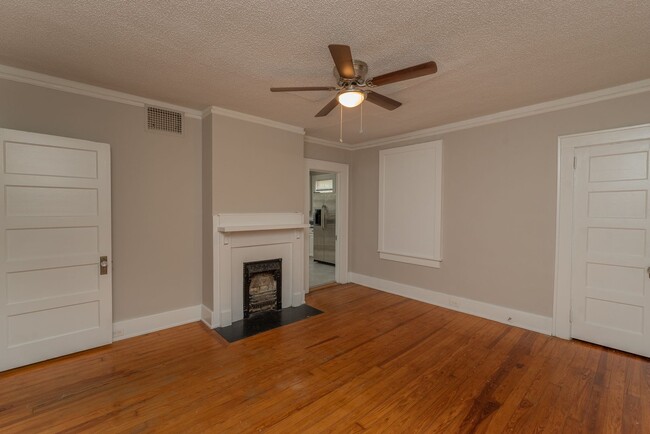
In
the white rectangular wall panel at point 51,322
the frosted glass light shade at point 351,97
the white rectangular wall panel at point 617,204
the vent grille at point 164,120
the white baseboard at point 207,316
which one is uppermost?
the vent grille at point 164,120

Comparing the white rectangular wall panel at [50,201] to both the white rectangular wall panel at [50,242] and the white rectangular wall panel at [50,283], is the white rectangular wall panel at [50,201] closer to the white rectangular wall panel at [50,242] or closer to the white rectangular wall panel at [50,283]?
the white rectangular wall panel at [50,242]

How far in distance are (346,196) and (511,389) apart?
3871 millimetres

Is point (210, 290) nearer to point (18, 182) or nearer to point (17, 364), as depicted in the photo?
point (17, 364)

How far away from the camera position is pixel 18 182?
2576 millimetres

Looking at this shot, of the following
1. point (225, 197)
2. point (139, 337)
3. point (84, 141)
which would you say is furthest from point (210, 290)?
point (84, 141)

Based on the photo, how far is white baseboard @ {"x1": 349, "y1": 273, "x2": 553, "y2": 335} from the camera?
11.3 feet

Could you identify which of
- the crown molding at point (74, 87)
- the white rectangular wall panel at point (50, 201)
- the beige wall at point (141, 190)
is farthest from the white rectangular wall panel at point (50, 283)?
the crown molding at point (74, 87)

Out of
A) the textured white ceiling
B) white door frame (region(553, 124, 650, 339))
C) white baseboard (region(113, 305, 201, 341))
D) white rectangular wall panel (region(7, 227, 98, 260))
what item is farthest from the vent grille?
white door frame (region(553, 124, 650, 339))

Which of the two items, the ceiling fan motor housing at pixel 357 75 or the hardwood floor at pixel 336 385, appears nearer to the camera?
the hardwood floor at pixel 336 385

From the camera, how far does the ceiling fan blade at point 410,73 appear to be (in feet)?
6.34

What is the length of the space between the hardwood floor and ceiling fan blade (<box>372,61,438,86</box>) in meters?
2.41

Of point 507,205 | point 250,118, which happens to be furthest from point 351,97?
point 507,205

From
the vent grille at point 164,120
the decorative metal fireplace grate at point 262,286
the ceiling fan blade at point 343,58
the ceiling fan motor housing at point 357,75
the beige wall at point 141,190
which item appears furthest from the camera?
the decorative metal fireplace grate at point 262,286

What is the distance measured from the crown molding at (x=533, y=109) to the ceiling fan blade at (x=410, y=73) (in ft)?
7.13
